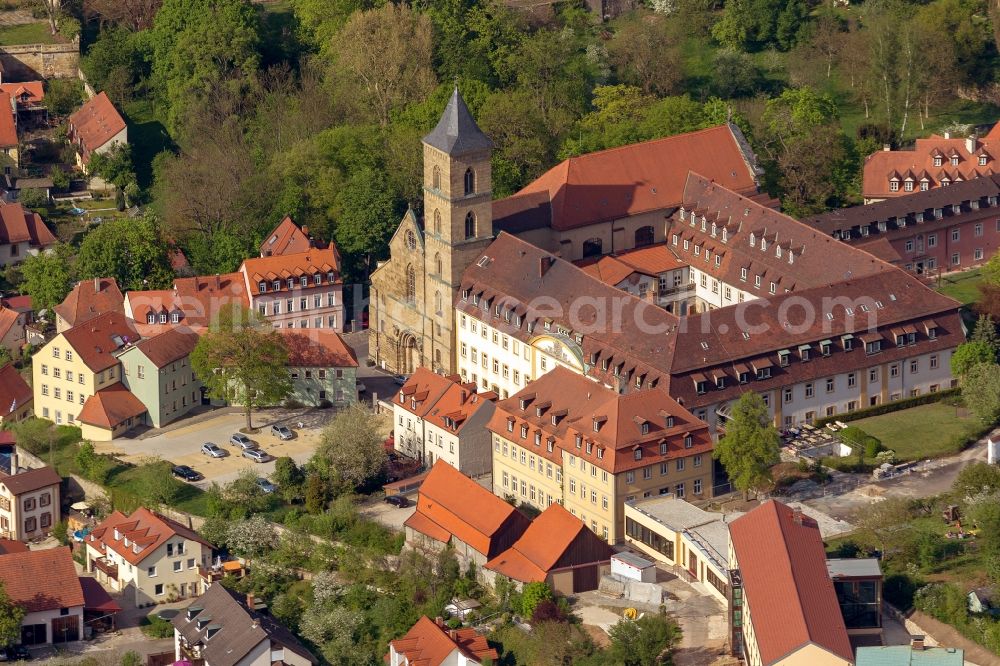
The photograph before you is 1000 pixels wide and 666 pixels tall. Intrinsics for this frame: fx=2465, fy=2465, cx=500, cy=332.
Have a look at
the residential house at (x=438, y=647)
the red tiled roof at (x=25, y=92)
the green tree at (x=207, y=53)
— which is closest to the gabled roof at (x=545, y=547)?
the residential house at (x=438, y=647)

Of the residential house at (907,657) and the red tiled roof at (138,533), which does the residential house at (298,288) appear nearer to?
the red tiled roof at (138,533)

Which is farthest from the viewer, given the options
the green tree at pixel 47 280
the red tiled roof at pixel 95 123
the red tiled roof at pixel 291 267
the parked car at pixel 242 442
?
the red tiled roof at pixel 95 123

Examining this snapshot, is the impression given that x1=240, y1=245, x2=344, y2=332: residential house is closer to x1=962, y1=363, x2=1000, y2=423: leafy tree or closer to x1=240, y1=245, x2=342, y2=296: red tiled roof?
x1=240, y1=245, x2=342, y2=296: red tiled roof

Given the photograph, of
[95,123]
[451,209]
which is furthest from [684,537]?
[95,123]

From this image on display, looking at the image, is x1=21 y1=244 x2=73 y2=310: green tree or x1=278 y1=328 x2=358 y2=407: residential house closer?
x1=278 y1=328 x2=358 y2=407: residential house

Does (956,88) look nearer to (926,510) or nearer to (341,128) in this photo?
(341,128)

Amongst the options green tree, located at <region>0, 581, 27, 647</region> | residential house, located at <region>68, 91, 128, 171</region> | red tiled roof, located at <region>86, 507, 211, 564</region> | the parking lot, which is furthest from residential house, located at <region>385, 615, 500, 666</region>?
residential house, located at <region>68, 91, 128, 171</region>
